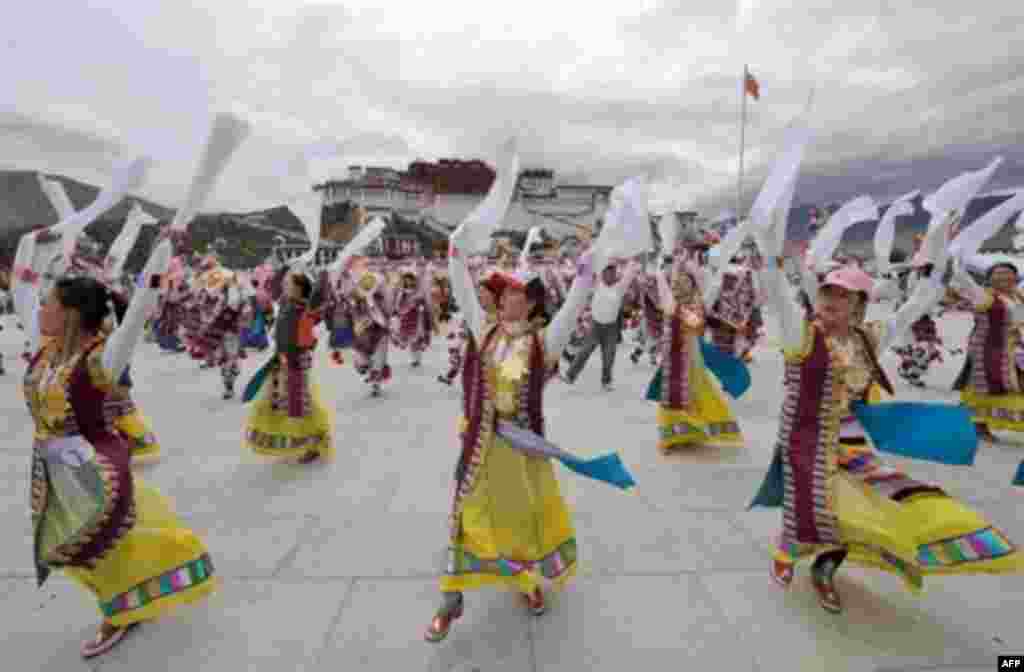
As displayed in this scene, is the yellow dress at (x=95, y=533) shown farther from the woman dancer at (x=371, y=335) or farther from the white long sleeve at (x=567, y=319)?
the woman dancer at (x=371, y=335)

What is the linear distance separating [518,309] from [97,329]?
5.57 ft

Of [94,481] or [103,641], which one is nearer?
[94,481]

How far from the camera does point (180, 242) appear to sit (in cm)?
218

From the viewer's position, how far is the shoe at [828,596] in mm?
2494

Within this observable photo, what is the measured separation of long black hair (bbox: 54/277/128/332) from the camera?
2220 mm

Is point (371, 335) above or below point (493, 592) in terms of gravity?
above

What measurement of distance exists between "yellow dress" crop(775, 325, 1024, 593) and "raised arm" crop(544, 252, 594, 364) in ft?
3.02

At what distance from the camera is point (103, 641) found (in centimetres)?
229

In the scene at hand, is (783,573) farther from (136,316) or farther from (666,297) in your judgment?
(136,316)

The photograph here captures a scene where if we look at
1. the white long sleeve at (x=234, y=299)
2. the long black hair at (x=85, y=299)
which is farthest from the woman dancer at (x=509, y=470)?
the white long sleeve at (x=234, y=299)

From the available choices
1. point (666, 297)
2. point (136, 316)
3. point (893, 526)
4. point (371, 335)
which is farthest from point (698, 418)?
point (371, 335)

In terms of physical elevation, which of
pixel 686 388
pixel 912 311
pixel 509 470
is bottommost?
pixel 686 388

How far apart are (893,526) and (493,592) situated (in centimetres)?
169

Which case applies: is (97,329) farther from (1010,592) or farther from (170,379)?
(170,379)
